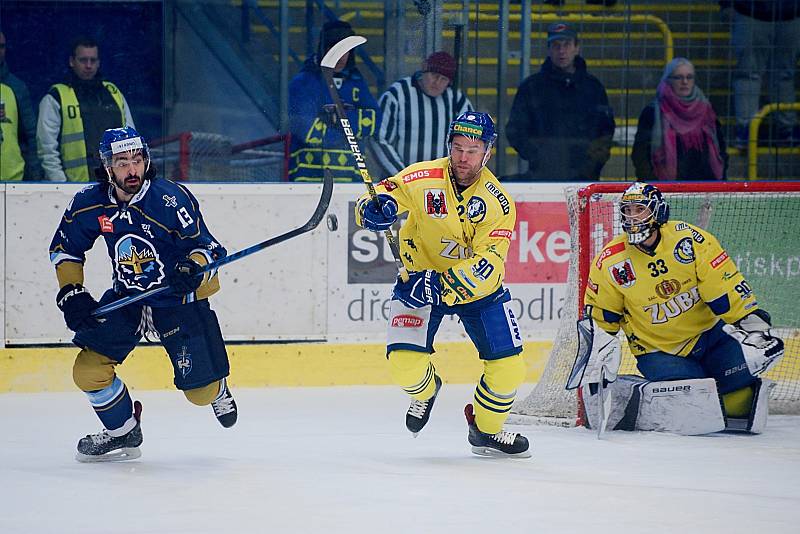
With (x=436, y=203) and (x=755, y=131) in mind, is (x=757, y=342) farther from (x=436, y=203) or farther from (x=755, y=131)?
(x=755, y=131)

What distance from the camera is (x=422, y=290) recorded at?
177 inches

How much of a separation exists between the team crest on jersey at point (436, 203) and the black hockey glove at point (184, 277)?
2.62 feet

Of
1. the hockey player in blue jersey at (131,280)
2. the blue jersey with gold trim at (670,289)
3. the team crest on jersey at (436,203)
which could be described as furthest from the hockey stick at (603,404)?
the hockey player in blue jersey at (131,280)

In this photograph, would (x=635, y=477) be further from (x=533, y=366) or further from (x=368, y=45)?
(x=368, y=45)

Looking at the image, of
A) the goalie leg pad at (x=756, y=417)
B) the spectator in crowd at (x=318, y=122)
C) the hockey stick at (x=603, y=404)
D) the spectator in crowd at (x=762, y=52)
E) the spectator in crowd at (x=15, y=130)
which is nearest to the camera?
the hockey stick at (x=603, y=404)

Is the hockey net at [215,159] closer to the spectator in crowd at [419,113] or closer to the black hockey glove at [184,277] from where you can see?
the spectator in crowd at [419,113]

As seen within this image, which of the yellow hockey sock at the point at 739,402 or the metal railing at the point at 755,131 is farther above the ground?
the metal railing at the point at 755,131

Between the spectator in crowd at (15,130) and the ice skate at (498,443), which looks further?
the spectator in crowd at (15,130)

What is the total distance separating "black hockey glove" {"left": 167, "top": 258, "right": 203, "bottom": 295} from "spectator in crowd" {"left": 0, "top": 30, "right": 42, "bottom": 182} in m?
2.00

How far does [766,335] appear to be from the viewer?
16.5 feet

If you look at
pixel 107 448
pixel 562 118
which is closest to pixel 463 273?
pixel 107 448

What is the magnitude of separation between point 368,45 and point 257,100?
58cm

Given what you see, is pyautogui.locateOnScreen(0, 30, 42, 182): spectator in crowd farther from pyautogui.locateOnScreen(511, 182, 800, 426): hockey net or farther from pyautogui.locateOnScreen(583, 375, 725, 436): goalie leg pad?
pyautogui.locateOnScreen(583, 375, 725, 436): goalie leg pad

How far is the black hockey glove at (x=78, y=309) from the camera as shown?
425 cm
